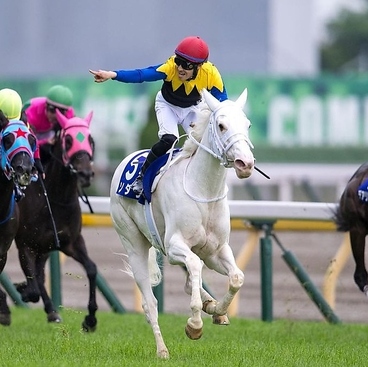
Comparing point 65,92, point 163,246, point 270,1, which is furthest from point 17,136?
point 270,1

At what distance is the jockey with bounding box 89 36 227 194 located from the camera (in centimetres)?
753

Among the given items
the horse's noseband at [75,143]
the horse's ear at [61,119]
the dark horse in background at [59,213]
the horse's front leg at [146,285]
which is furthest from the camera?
the horse's ear at [61,119]

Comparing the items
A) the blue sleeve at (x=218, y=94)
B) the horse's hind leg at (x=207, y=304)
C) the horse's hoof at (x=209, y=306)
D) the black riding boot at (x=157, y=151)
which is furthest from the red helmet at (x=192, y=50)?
the horse's hoof at (x=209, y=306)

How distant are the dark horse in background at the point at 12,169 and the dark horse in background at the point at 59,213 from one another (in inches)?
50.8

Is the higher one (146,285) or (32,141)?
(32,141)

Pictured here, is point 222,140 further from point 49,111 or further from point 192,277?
point 49,111

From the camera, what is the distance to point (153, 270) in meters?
8.15

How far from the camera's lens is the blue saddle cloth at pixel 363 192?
9.20 m

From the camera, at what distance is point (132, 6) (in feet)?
140

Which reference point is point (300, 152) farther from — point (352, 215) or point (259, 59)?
point (352, 215)

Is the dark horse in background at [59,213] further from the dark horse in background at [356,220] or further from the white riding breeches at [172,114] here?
the dark horse in background at [356,220]

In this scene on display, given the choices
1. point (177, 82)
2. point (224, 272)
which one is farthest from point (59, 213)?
point (224, 272)

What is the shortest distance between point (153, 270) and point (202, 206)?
3.21 feet

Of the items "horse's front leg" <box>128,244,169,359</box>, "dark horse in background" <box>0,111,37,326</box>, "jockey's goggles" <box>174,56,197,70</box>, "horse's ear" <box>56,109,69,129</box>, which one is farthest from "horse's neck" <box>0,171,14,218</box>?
"horse's ear" <box>56,109,69,129</box>
